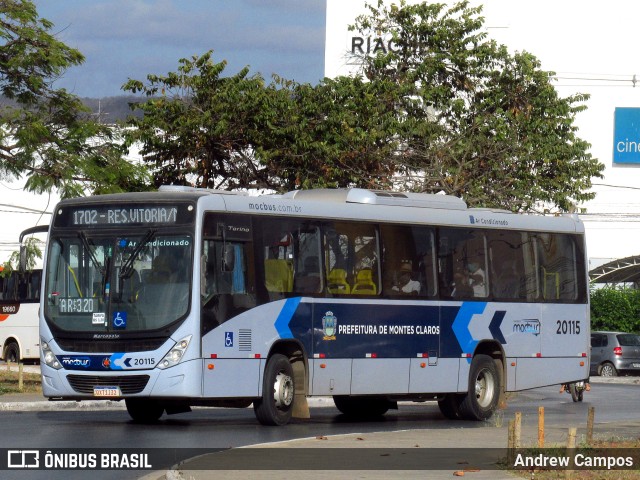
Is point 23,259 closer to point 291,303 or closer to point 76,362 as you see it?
point 76,362

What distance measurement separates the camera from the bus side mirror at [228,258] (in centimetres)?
1717

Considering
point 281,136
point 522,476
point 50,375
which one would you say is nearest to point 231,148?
point 281,136

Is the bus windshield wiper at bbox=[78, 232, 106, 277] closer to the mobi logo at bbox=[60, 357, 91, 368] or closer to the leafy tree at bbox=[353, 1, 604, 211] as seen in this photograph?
the mobi logo at bbox=[60, 357, 91, 368]

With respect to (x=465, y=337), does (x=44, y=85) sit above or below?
above

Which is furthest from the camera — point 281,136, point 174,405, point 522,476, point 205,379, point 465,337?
point 281,136

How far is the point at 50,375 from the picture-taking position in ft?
57.4

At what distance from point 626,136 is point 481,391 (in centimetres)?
4055

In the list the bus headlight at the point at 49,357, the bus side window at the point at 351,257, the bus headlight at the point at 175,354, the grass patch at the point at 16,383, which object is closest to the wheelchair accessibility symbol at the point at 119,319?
the bus headlight at the point at 175,354

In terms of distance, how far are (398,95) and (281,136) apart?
145 inches

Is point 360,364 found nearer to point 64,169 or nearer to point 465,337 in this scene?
point 465,337

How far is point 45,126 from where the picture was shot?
954 inches

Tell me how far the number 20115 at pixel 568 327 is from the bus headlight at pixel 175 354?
310 inches

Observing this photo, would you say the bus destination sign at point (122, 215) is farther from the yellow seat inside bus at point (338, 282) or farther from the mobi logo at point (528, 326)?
the mobi logo at point (528, 326)

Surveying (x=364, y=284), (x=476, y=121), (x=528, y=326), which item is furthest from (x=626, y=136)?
(x=364, y=284)
